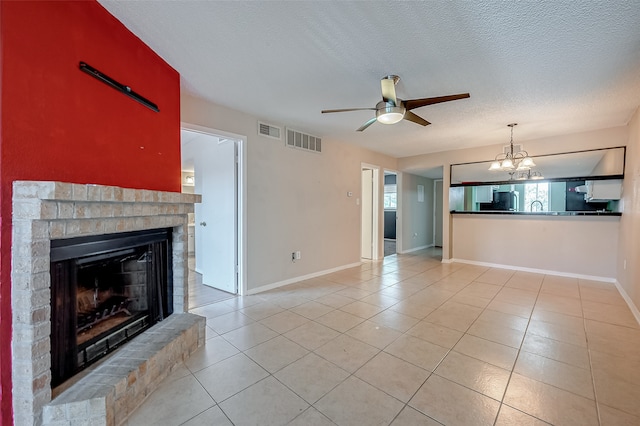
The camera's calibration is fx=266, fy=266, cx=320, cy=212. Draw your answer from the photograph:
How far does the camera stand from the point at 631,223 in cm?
331

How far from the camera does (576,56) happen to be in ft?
7.07

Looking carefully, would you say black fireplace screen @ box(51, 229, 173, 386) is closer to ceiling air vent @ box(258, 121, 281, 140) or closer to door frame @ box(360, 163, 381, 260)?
ceiling air vent @ box(258, 121, 281, 140)

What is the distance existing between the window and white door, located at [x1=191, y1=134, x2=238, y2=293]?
16.9 feet

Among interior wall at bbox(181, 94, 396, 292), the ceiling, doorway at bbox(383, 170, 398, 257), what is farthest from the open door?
doorway at bbox(383, 170, 398, 257)

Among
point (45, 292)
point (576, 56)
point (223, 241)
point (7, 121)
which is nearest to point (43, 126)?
point (7, 121)

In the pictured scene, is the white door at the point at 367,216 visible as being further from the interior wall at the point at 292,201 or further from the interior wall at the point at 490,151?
the interior wall at the point at 490,151

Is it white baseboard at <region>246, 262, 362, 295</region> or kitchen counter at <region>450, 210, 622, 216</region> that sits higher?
kitchen counter at <region>450, 210, 622, 216</region>

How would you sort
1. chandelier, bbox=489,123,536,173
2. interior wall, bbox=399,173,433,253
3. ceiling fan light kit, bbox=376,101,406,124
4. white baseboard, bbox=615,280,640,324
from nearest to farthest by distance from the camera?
ceiling fan light kit, bbox=376,101,406,124, white baseboard, bbox=615,280,640,324, chandelier, bbox=489,123,536,173, interior wall, bbox=399,173,433,253

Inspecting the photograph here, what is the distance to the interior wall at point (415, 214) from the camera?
6.78 metres

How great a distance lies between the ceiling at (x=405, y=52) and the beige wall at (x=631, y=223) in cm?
50

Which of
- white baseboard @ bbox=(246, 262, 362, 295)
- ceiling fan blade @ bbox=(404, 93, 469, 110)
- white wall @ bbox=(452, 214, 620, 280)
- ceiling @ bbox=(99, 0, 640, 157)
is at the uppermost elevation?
ceiling @ bbox=(99, 0, 640, 157)

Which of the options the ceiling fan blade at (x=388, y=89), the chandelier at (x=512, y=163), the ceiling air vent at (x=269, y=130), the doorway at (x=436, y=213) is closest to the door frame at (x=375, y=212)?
the chandelier at (x=512, y=163)

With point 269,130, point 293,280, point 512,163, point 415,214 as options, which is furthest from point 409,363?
point 415,214

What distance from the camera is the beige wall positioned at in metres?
3.03
